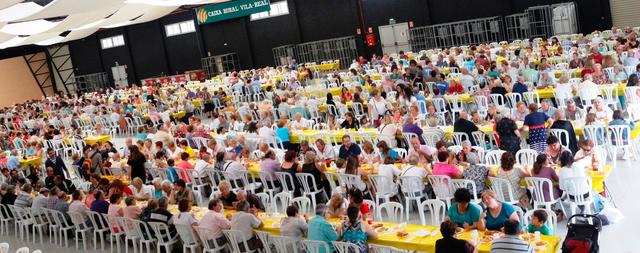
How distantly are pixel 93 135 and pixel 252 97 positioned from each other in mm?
6372

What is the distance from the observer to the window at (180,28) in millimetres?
42125

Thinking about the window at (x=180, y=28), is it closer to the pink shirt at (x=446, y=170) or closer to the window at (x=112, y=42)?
the window at (x=112, y=42)

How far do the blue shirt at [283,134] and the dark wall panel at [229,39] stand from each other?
24.2 metres

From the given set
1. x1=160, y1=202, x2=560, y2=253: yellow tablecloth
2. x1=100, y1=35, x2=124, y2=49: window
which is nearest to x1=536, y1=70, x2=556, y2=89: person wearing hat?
x1=160, y1=202, x2=560, y2=253: yellow tablecloth

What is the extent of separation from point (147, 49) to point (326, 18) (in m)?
13.6

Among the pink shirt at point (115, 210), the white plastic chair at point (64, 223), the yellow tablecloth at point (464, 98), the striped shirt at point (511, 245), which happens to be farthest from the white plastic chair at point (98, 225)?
the yellow tablecloth at point (464, 98)

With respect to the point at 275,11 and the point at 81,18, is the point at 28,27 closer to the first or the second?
the point at 81,18

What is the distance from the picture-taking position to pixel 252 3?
36.9m

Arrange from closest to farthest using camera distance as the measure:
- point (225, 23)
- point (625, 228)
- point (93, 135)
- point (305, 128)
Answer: point (625, 228)
point (305, 128)
point (93, 135)
point (225, 23)

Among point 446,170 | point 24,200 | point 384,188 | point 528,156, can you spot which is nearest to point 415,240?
point 446,170

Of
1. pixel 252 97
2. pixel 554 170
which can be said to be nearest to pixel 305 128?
pixel 554 170

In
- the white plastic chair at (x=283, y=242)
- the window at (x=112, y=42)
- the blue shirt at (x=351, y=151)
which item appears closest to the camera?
the white plastic chair at (x=283, y=242)

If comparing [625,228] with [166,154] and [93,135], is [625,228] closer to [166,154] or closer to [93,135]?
[166,154]

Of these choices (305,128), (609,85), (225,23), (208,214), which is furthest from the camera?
(225,23)
